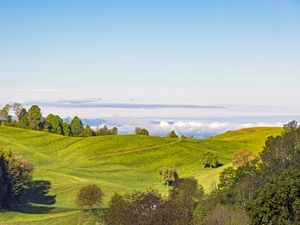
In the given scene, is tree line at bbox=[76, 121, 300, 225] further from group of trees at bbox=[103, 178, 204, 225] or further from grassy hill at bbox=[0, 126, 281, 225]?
grassy hill at bbox=[0, 126, 281, 225]

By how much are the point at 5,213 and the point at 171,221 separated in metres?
56.3

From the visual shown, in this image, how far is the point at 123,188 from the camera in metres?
121

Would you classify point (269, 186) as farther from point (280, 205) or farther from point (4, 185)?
point (4, 185)

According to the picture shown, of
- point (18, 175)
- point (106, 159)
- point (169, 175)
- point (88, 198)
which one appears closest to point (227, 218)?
point (88, 198)

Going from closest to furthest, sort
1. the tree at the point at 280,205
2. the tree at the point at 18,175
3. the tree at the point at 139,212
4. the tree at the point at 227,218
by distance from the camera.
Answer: the tree at the point at 139,212, the tree at the point at 280,205, the tree at the point at 227,218, the tree at the point at 18,175

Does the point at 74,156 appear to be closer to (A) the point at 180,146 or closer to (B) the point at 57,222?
(A) the point at 180,146

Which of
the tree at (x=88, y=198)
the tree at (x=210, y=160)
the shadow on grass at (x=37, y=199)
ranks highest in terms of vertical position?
the tree at (x=210, y=160)

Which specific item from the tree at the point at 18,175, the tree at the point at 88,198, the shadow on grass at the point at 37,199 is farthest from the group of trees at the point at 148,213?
Result: the tree at the point at 18,175

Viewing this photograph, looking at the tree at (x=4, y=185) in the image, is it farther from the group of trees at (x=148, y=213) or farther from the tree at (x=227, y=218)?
the group of trees at (x=148, y=213)

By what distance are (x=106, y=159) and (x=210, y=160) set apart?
31044 millimetres

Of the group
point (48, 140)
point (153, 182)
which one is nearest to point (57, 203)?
point (153, 182)

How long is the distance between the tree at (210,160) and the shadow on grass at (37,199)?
39.4 meters

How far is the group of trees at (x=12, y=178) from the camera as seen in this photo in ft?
343

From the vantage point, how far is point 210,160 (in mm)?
143750
